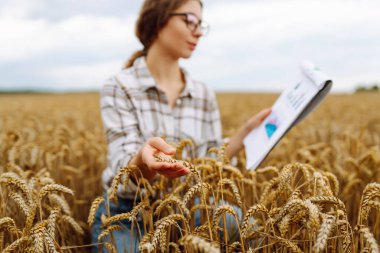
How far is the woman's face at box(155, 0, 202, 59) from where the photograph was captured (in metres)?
2.38

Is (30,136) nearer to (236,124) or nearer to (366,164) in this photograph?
(366,164)

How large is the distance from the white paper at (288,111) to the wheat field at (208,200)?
4.8 inches

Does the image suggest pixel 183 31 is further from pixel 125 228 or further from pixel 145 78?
pixel 125 228

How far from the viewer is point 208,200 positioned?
74.9 inches

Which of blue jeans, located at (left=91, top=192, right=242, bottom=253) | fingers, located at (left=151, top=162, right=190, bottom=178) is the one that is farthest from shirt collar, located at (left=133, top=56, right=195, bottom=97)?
fingers, located at (left=151, top=162, right=190, bottom=178)

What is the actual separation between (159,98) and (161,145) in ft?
3.34

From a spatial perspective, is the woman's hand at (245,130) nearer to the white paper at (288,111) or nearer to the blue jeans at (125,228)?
the white paper at (288,111)

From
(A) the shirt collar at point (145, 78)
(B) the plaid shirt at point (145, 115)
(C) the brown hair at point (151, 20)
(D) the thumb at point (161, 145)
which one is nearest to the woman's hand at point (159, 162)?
(D) the thumb at point (161, 145)

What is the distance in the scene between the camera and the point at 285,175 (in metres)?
1.46

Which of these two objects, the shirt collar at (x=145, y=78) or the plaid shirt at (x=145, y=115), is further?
the shirt collar at (x=145, y=78)

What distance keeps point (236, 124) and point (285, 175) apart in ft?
18.1

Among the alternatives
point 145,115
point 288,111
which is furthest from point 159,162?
point 145,115

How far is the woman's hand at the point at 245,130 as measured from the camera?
2.42 metres

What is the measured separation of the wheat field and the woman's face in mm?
553
